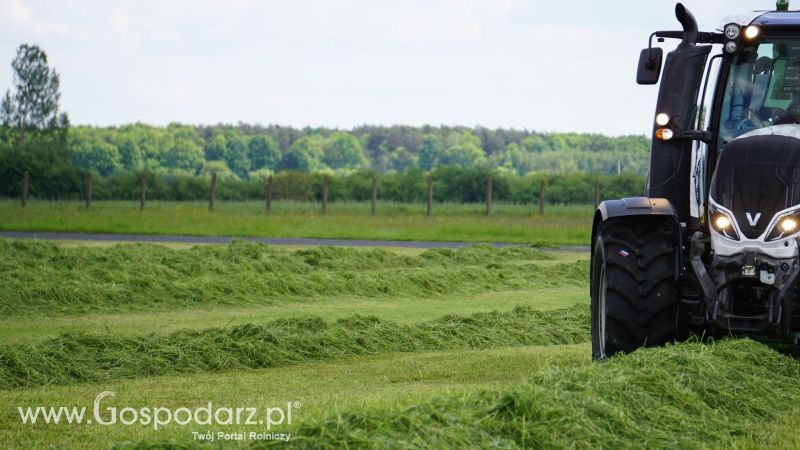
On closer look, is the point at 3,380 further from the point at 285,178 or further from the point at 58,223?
the point at 285,178

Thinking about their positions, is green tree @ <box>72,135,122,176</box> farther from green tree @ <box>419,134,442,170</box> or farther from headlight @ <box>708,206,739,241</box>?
headlight @ <box>708,206,739,241</box>

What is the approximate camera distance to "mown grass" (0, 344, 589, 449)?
7.91 m

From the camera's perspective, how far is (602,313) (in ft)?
33.4

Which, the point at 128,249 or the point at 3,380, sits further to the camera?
the point at 128,249

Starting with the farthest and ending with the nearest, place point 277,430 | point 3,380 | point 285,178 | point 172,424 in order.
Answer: point 285,178 < point 3,380 < point 172,424 < point 277,430

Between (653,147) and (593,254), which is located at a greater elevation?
(653,147)

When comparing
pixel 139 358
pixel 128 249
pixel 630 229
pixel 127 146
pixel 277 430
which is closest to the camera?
pixel 277 430

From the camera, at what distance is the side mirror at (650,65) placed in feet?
31.3

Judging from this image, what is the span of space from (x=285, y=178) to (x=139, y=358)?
57237mm

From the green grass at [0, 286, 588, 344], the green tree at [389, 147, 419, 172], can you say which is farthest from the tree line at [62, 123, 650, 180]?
the green grass at [0, 286, 588, 344]

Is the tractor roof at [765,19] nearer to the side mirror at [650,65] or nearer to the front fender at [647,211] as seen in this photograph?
the side mirror at [650,65]

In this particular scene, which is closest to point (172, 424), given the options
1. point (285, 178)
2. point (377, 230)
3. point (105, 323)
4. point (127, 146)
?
point (105, 323)

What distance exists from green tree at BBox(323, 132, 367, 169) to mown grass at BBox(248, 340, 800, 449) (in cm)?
12460

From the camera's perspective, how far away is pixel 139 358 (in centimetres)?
1141
